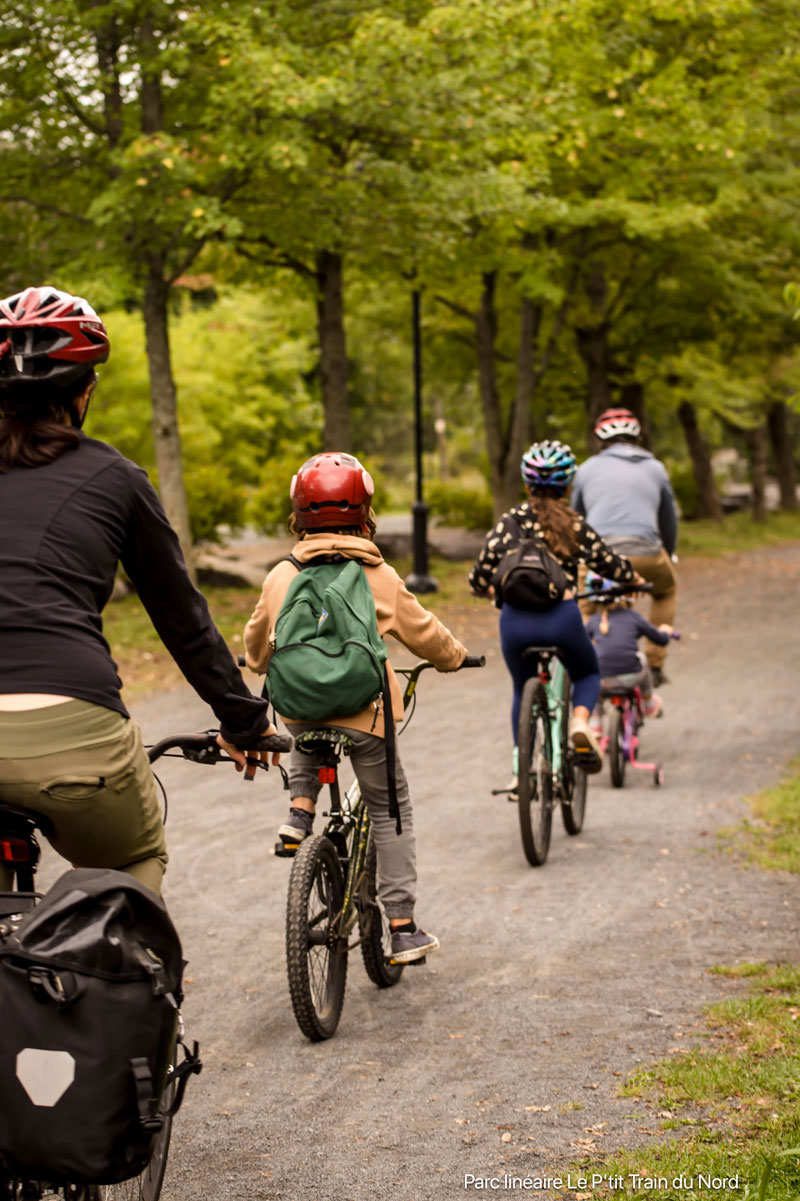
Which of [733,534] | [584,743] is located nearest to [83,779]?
[584,743]

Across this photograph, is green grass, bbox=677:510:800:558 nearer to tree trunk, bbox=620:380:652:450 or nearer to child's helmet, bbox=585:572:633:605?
tree trunk, bbox=620:380:652:450

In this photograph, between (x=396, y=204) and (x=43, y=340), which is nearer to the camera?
(x=43, y=340)

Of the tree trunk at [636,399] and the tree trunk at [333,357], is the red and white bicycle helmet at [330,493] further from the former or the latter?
the tree trunk at [636,399]

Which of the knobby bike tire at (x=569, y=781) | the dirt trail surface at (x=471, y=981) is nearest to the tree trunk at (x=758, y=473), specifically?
the dirt trail surface at (x=471, y=981)

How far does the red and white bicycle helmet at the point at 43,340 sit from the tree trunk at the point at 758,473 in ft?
108

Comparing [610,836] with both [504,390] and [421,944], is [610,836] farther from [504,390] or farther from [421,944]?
[504,390]

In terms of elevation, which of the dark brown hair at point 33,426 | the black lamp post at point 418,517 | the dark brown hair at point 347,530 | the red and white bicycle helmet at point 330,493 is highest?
the dark brown hair at point 33,426

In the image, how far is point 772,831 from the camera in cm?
755

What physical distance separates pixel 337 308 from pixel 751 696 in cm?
920

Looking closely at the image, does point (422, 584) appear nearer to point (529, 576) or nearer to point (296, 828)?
point (529, 576)

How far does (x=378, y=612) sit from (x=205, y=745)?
143 centimetres

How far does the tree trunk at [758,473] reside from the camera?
1362 inches

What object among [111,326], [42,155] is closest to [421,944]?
[42,155]

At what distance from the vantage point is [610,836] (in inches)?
304
